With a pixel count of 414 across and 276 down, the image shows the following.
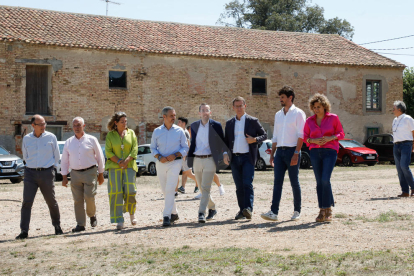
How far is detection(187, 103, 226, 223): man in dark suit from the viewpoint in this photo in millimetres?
9008

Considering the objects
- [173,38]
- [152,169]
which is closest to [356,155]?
[152,169]

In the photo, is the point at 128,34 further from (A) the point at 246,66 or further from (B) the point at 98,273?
(B) the point at 98,273

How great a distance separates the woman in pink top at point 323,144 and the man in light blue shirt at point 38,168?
150 inches

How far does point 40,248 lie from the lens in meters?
7.21

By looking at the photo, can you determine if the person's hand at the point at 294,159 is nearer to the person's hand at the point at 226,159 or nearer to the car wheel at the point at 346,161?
the person's hand at the point at 226,159

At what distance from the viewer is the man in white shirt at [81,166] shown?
347 inches

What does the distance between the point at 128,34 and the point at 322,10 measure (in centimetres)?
2886

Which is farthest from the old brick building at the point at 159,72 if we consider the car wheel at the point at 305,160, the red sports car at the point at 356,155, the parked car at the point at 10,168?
the parked car at the point at 10,168

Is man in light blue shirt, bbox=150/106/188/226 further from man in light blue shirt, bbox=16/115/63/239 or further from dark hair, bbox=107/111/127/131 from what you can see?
man in light blue shirt, bbox=16/115/63/239

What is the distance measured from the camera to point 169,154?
8891mm

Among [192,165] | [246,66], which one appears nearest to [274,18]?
[246,66]

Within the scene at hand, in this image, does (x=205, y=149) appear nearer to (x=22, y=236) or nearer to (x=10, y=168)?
(x=22, y=236)

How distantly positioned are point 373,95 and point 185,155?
3035 cm

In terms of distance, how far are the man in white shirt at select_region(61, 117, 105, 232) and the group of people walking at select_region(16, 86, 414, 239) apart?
0.05 ft
